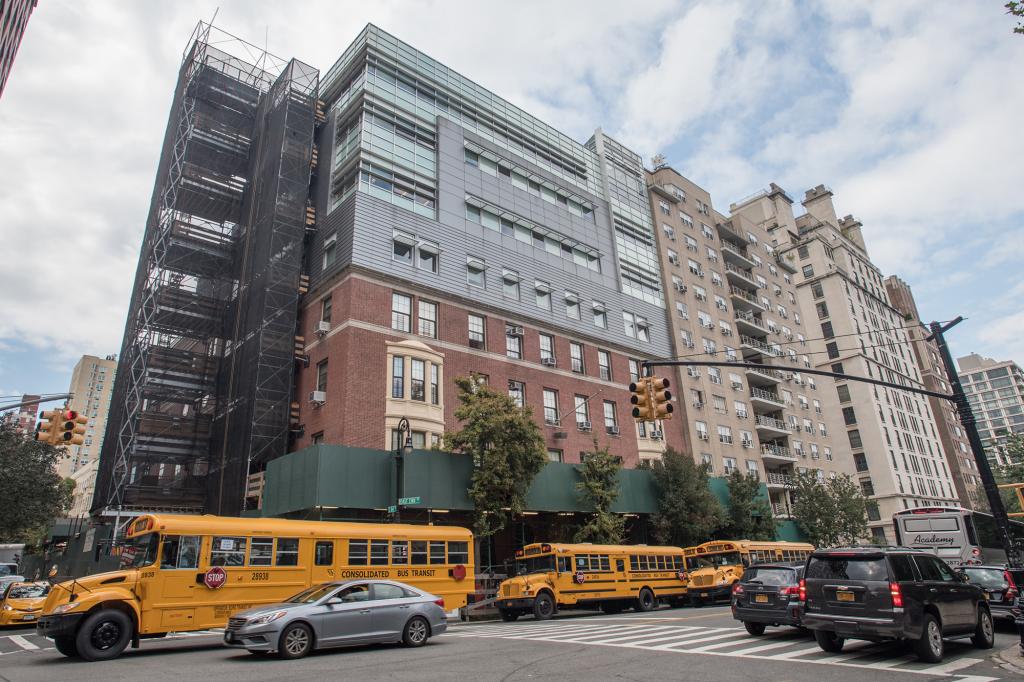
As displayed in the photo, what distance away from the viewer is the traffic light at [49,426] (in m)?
18.2

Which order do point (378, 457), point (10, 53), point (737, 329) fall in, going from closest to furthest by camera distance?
1. point (378, 457)
2. point (10, 53)
3. point (737, 329)

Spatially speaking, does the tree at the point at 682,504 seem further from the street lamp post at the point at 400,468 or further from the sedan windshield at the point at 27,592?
the sedan windshield at the point at 27,592

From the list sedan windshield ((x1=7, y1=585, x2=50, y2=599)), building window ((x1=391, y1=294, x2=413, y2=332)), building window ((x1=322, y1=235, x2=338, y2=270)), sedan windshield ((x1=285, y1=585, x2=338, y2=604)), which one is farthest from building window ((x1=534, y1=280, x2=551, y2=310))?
sedan windshield ((x1=285, y1=585, x2=338, y2=604))

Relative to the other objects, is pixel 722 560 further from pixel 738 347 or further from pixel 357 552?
pixel 738 347

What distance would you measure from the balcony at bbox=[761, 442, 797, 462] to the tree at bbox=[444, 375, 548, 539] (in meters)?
30.4

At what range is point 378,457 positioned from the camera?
26500mm

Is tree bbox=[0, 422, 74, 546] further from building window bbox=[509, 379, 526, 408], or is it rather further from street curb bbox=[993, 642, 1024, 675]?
street curb bbox=[993, 642, 1024, 675]

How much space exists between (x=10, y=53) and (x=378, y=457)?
80.6 feet

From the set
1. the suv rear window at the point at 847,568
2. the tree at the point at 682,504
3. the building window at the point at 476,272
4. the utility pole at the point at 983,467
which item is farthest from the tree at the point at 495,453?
the suv rear window at the point at 847,568

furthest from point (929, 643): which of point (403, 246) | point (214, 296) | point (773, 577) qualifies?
point (214, 296)

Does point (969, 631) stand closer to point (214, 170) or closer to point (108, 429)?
point (108, 429)

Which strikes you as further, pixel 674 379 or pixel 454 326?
pixel 674 379

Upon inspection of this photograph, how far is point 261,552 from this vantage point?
1641cm

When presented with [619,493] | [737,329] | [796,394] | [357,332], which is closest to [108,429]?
[357,332]
